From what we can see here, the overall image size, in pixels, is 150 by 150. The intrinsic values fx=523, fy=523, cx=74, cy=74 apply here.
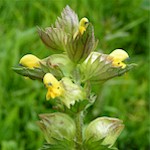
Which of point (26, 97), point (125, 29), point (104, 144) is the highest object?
point (125, 29)

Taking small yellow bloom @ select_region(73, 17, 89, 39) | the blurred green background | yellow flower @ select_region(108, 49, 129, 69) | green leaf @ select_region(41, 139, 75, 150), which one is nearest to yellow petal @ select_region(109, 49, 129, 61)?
yellow flower @ select_region(108, 49, 129, 69)

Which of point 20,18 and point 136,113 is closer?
point 136,113

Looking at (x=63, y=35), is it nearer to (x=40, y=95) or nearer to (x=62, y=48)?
(x=62, y=48)

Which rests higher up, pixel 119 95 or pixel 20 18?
pixel 20 18

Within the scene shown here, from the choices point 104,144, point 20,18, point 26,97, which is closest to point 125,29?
point 20,18

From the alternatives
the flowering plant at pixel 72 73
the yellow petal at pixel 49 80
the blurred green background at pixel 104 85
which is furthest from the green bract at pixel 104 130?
the blurred green background at pixel 104 85

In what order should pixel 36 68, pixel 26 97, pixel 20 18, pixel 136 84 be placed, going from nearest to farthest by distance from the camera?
pixel 36 68
pixel 26 97
pixel 136 84
pixel 20 18

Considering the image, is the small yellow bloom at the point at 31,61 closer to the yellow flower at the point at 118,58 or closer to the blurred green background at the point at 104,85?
the yellow flower at the point at 118,58

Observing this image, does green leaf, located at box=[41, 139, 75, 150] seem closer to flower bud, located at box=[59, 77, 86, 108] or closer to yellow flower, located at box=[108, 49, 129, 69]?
flower bud, located at box=[59, 77, 86, 108]
